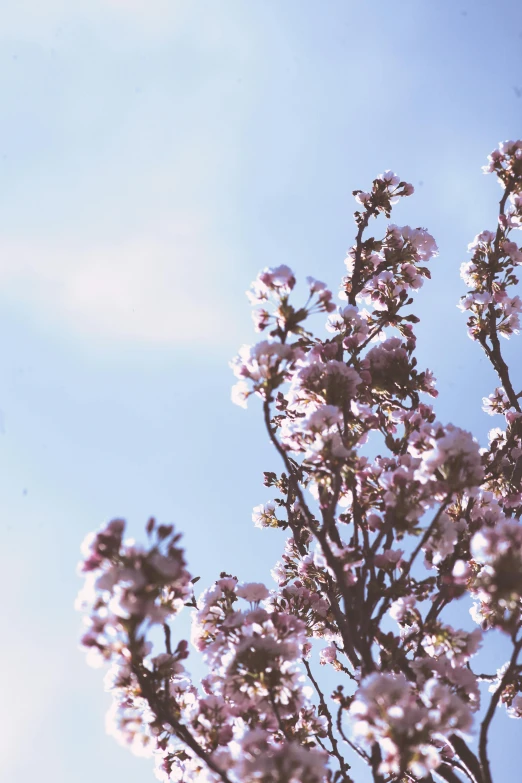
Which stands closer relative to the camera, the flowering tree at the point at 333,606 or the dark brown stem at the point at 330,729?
the flowering tree at the point at 333,606

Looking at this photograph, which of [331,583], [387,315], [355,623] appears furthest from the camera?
[387,315]

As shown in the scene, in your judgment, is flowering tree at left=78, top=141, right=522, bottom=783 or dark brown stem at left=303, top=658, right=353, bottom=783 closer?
flowering tree at left=78, top=141, right=522, bottom=783

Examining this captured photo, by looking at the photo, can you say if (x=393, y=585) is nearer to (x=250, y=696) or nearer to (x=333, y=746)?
(x=250, y=696)

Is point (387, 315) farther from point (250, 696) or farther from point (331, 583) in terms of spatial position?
point (250, 696)

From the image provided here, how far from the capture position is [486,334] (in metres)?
7.27

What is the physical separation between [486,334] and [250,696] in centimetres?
545

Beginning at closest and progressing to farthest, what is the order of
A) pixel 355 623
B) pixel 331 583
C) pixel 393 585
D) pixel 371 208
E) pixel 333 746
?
pixel 355 623, pixel 393 585, pixel 333 746, pixel 331 583, pixel 371 208

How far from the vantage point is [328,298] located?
4.30m

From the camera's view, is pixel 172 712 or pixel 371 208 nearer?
pixel 172 712

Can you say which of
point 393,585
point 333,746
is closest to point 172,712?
point 393,585

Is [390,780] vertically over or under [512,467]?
under

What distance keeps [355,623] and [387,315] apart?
368 centimetres

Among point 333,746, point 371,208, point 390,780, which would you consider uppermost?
point 371,208

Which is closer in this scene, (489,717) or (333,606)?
(489,717)
